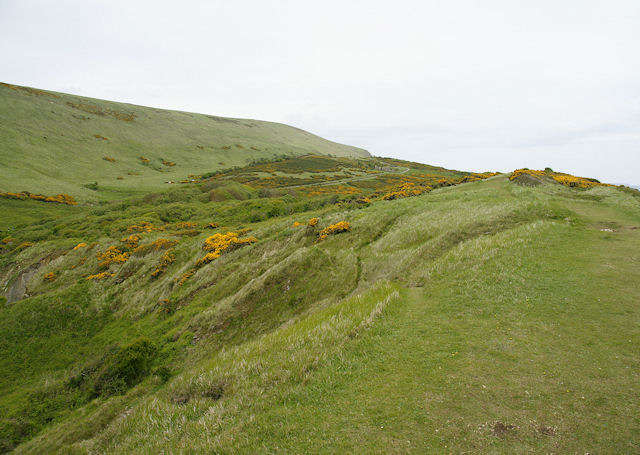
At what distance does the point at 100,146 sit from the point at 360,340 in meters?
151

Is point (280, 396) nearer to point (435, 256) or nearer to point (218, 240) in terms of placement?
point (435, 256)

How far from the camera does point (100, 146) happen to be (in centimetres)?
12119

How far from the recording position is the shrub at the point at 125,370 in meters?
13.6

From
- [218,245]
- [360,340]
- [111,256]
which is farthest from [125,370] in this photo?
[111,256]

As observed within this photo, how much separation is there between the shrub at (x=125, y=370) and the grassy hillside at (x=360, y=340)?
0.11 meters

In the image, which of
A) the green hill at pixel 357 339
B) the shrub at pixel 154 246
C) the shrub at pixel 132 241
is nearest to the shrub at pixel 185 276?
the green hill at pixel 357 339

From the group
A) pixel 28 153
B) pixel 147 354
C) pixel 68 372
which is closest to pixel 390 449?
pixel 147 354

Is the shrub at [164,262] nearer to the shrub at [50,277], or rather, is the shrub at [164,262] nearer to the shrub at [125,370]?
the shrub at [125,370]

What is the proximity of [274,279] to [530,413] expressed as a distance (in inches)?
516

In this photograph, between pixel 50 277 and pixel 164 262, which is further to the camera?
pixel 50 277

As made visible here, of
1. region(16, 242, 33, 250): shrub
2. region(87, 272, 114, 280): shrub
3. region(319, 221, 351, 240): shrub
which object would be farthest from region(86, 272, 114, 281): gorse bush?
region(16, 242, 33, 250): shrub

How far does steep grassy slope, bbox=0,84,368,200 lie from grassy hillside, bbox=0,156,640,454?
239 ft

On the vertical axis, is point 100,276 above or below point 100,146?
below

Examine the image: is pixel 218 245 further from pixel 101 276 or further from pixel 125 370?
pixel 125 370
